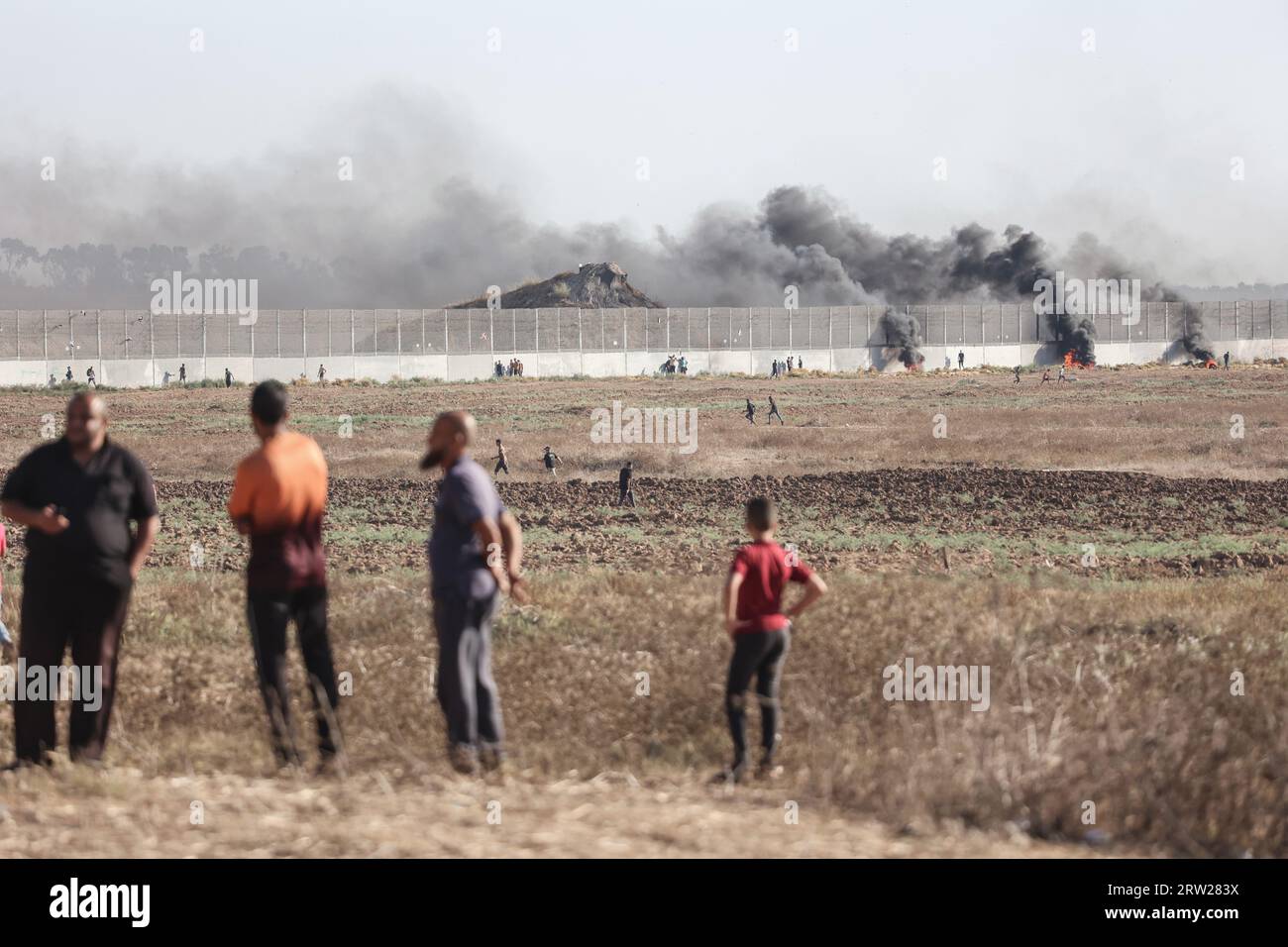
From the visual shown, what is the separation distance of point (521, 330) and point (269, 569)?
2905 inches

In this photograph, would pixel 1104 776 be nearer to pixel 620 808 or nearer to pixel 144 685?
pixel 620 808

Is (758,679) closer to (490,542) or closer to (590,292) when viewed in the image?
(490,542)

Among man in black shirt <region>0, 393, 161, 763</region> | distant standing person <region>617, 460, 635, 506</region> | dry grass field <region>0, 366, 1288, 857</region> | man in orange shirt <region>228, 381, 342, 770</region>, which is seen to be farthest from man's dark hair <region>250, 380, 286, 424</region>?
distant standing person <region>617, 460, 635, 506</region>

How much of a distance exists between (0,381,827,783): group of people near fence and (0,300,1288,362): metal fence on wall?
6881 centimetres

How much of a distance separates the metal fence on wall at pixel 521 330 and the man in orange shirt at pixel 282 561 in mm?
69311

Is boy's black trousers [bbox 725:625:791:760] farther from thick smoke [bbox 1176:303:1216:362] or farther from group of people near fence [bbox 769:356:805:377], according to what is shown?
thick smoke [bbox 1176:303:1216:362]

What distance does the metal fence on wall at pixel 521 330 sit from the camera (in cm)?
7181

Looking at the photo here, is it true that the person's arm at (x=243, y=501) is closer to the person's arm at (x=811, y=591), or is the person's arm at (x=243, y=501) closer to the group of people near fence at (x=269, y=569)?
the group of people near fence at (x=269, y=569)

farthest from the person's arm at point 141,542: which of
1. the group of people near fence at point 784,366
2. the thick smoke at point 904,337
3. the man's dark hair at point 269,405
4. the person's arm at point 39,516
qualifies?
the thick smoke at point 904,337

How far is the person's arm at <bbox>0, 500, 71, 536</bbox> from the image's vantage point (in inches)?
267

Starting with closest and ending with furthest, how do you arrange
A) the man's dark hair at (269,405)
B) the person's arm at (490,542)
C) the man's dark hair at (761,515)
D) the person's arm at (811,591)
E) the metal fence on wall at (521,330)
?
the person's arm at (490,542) → the man's dark hair at (269,405) → the man's dark hair at (761,515) → the person's arm at (811,591) → the metal fence on wall at (521,330)

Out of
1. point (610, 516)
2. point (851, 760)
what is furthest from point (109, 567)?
point (610, 516)

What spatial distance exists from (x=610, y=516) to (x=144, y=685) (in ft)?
42.9
